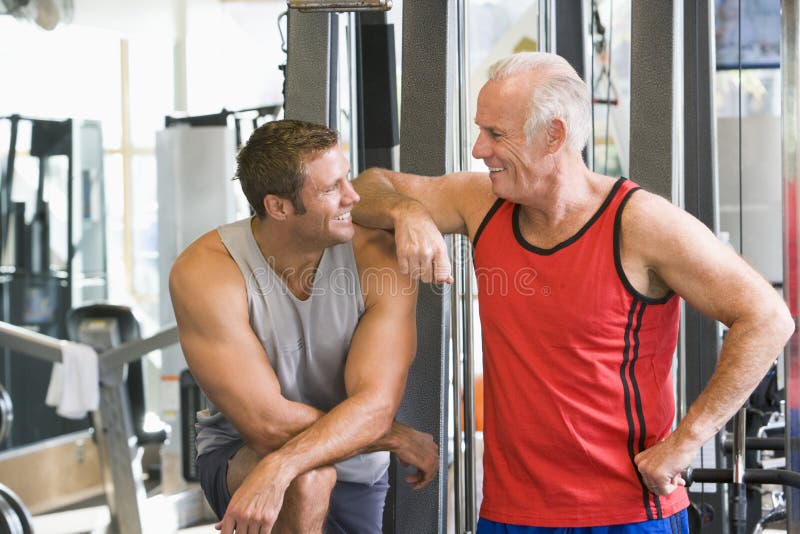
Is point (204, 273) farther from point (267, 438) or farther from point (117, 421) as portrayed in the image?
point (117, 421)

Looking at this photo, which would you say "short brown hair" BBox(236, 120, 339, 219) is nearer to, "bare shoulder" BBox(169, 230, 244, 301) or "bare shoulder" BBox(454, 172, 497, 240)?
"bare shoulder" BBox(169, 230, 244, 301)

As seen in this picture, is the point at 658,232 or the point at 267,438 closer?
the point at 658,232

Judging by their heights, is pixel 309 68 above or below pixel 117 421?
above

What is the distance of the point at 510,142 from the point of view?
5.88ft

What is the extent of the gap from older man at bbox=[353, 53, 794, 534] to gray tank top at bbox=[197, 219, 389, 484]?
0.90 feet

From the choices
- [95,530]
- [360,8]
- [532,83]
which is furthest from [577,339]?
[95,530]

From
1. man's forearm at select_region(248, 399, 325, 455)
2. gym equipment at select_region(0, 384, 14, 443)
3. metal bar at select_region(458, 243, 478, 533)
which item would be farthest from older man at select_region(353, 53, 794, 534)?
gym equipment at select_region(0, 384, 14, 443)

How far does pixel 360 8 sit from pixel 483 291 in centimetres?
73

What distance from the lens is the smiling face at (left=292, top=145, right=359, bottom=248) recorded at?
199cm

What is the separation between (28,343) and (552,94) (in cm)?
274

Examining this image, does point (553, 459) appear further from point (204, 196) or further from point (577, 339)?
point (204, 196)

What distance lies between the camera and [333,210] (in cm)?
199

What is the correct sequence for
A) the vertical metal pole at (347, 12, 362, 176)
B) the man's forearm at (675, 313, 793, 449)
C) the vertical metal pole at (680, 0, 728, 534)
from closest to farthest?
1. the man's forearm at (675, 313, 793, 449)
2. the vertical metal pole at (347, 12, 362, 176)
3. the vertical metal pole at (680, 0, 728, 534)

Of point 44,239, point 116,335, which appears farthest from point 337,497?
point 44,239
